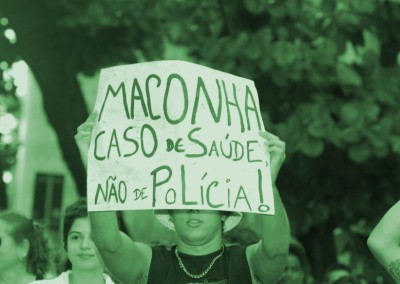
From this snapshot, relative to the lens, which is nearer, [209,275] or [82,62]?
[209,275]

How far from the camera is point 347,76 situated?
7.70 m

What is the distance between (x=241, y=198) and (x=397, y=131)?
9.74 feet

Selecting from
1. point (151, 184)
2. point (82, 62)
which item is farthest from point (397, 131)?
point (151, 184)

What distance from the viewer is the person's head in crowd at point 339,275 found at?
25.7 feet

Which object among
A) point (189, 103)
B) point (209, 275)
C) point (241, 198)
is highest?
point (189, 103)

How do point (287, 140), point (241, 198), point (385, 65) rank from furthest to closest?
point (385, 65), point (287, 140), point (241, 198)

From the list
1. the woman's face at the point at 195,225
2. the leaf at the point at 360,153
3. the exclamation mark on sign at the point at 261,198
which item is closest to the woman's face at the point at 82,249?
the woman's face at the point at 195,225

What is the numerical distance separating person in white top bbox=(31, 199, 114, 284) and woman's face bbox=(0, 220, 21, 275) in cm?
60

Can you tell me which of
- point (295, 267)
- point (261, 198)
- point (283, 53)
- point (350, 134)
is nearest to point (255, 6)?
point (283, 53)

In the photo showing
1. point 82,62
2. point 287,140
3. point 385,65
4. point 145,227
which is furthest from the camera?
point 145,227

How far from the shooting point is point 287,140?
760 centimetres

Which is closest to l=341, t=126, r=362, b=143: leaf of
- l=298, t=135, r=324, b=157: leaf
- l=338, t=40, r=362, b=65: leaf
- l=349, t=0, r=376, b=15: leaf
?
l=298, t=135, r=324, b=157: leaf

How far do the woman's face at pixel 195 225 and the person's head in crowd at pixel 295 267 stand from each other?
265 centimetres

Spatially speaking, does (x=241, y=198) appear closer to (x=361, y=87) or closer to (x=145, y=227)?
(x=361, y=87)
